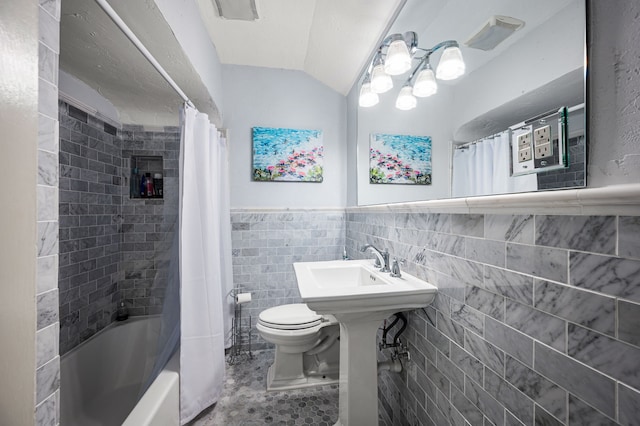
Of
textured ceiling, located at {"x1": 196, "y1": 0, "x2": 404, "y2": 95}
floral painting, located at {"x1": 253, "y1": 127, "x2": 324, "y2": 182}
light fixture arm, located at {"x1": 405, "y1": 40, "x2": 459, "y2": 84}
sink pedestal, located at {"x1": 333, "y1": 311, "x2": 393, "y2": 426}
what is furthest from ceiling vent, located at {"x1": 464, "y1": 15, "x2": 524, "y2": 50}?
floral painting, located at {"x1": 253, "y1": 127, "x2": 324, "y2": 182}

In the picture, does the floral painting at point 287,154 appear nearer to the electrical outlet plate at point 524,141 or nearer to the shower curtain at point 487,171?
the shower curtain at point 487,171

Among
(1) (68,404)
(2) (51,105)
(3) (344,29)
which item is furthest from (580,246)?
(1) (68,404)

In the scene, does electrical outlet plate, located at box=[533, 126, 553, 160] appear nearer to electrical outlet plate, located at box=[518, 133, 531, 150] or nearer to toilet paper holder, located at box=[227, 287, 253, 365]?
electrical outlet plate, located at box=[518, 133, 531, 150]

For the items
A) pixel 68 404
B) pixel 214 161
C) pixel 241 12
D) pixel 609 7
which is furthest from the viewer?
pixel 214 161

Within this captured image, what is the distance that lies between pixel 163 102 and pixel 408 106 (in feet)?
5.29

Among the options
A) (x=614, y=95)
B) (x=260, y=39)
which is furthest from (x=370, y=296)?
(x=260, y=39)

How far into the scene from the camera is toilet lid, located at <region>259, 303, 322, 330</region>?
1660mm

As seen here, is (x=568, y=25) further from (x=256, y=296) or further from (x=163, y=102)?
(x=256, y=296)

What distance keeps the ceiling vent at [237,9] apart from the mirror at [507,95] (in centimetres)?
94

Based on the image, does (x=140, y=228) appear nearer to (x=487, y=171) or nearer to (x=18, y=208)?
(x=18, y=208)

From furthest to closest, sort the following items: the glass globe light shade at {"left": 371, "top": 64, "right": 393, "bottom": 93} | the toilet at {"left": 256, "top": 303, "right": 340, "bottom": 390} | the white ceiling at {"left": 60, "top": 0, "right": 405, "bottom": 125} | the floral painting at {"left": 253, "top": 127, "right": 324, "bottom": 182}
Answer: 1. the floral painting at {"left": 253, "top": 127, "right": 324, "bottom": 182}
2. the toilet at {"left": 256, "top": 303, "right": 340, "bottom": 390}
3. the glass globe light shade at {"left": 371, "top": 64, "right": 393, "bottom": 93}
4. the white ceiling at {"left": 60, "top": 0, "right": 405, "bottom": 125}

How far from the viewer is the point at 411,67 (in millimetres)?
1300

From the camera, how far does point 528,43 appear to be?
2.27 feet

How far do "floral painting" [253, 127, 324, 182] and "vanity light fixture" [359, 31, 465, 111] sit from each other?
864 mm
